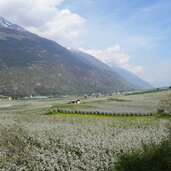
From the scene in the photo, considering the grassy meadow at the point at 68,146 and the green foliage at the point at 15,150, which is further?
the grassy meadow at the point at 68,146

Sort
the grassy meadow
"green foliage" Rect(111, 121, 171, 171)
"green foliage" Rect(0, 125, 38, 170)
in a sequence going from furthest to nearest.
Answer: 1. the grassy meadow
2. "green foliage" Rect(0, 125, 38, 170)
3. "green foliage" Rect(111, 121, 171, 171)

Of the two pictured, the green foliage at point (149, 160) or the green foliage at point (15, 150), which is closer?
the green foliage at point (149, 160)

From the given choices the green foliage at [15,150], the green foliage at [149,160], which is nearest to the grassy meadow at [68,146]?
the green foliage at [15,150]

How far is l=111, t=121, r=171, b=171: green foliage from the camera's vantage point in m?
23.2

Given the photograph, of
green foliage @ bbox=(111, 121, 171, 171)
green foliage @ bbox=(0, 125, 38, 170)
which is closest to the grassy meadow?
green foliage @ bbox=(0, 125, 38, 170)

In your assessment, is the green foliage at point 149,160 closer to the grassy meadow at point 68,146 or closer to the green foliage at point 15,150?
Answer: the grassy meadow at point 68,146

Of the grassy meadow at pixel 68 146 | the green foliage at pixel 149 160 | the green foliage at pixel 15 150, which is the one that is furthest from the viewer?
the grassy meadow at pixel 68 146

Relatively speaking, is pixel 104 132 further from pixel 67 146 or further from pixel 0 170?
pixel 0 170

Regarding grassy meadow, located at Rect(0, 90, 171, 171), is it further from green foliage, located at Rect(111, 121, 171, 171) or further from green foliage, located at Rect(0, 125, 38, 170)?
green foliage, located at Rect(111, 121, 171, 171)

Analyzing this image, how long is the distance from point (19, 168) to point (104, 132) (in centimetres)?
1503

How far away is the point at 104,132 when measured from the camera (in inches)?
1503

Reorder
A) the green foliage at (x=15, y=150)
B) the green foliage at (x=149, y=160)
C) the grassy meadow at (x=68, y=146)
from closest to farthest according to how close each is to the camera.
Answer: the green foliage at (x=149, y=160) → the green foliage at (x=15, y=150) → the grassy meadow at (x=68, y=146)

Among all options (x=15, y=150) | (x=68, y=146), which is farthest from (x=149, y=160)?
(x=15, y=150)

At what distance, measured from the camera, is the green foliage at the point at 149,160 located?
23.2 metres
